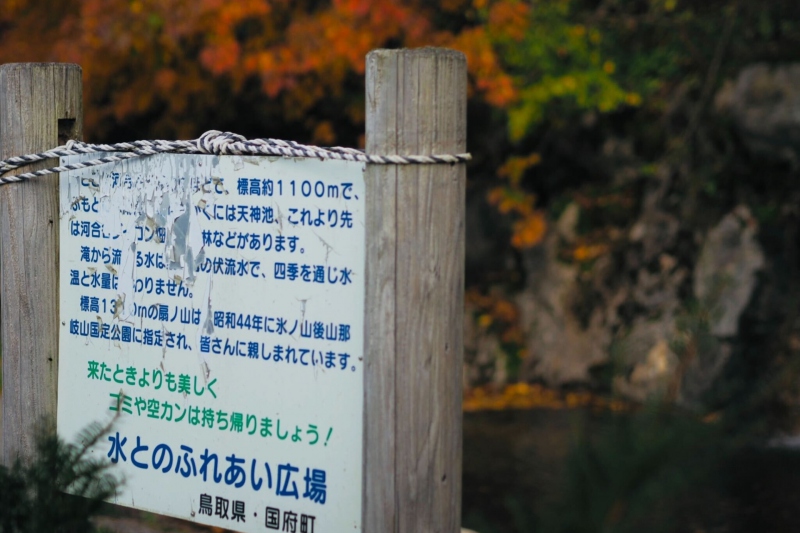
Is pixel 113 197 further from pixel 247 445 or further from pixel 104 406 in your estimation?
pixel 247 445

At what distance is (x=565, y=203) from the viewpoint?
26.2 ft

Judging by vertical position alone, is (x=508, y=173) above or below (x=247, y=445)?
above

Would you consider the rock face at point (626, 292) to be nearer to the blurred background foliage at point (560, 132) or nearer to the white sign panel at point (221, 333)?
the blurred background foliage at point (560, 132)

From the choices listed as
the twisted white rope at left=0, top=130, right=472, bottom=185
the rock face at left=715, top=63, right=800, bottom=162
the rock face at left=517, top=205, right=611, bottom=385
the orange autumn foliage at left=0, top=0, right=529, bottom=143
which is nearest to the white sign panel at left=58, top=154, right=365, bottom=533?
the twisted white rope at left=0, top=130, right=472, bottom=185

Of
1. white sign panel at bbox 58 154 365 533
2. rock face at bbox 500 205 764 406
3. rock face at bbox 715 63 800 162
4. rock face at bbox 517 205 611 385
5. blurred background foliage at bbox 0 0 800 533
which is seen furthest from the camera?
rock face at bbox 517 205 611 385

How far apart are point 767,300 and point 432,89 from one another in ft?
16.8

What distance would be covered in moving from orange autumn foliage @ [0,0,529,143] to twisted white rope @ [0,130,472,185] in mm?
2791

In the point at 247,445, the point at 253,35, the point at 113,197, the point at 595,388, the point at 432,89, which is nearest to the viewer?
the point at 432,89

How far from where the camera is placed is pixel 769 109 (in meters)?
6.58

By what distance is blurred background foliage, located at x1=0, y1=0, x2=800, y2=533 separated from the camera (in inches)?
227

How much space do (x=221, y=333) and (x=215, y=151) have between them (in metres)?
0.50

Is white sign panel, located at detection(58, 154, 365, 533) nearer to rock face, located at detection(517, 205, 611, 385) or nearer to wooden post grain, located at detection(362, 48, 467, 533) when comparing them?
wooden post grain, located at detection(362, 48, 467, 533)

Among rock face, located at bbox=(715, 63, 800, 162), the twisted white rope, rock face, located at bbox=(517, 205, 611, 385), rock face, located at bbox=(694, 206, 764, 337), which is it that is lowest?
rock face, located at bbox=(517, 205, 611, 385)

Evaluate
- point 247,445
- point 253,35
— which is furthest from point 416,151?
point 253,35
